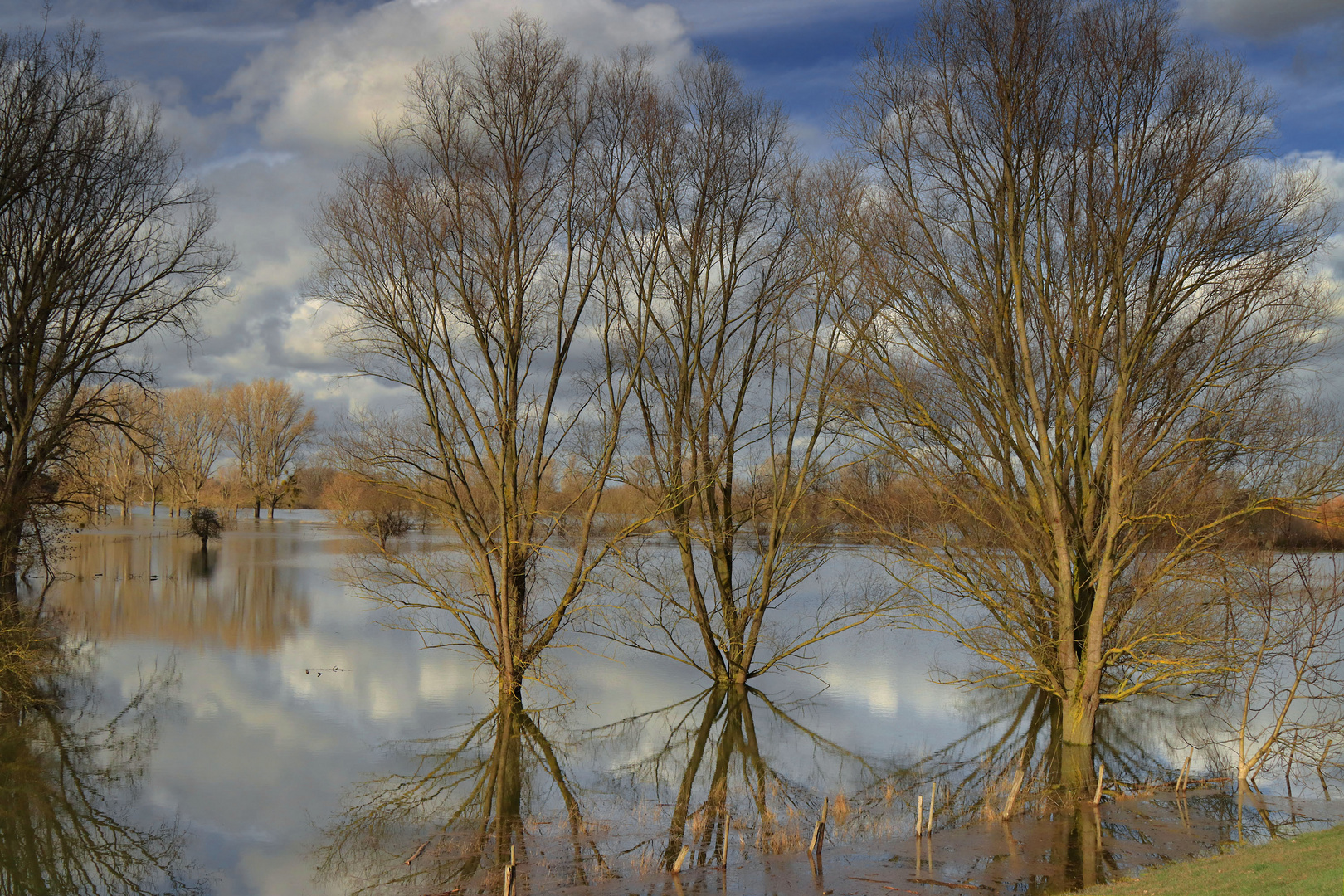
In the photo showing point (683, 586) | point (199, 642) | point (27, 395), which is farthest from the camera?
point (199, 642)

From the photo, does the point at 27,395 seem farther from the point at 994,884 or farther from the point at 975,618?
the point at 975,618

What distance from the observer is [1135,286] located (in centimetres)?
1566

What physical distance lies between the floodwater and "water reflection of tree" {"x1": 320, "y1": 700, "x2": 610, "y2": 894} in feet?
0.16

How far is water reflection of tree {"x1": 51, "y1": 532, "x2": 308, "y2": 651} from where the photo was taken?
25.9m

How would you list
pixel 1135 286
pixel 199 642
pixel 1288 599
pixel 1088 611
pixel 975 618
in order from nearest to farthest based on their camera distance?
pixel 1288 599
pixel 1135 286
pixel 1088 611
pixel 199 642
pixel 975 618

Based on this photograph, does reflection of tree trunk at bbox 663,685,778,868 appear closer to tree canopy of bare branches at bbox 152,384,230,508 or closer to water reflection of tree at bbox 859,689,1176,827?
water reflection of tree at bbox 859,689,1176,827

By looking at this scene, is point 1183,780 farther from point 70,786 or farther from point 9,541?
point 9,541

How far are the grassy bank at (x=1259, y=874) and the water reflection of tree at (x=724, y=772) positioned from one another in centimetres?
384

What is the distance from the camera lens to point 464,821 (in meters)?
12.2

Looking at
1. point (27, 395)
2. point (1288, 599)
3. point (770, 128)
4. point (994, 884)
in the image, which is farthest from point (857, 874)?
point (27, 395)

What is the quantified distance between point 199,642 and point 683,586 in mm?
12750

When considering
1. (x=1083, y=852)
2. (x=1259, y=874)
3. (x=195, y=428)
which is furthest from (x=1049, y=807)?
(x=195, y=428)

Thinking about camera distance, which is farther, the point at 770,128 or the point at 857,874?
the point at 770,128

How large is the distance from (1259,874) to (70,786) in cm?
1426
